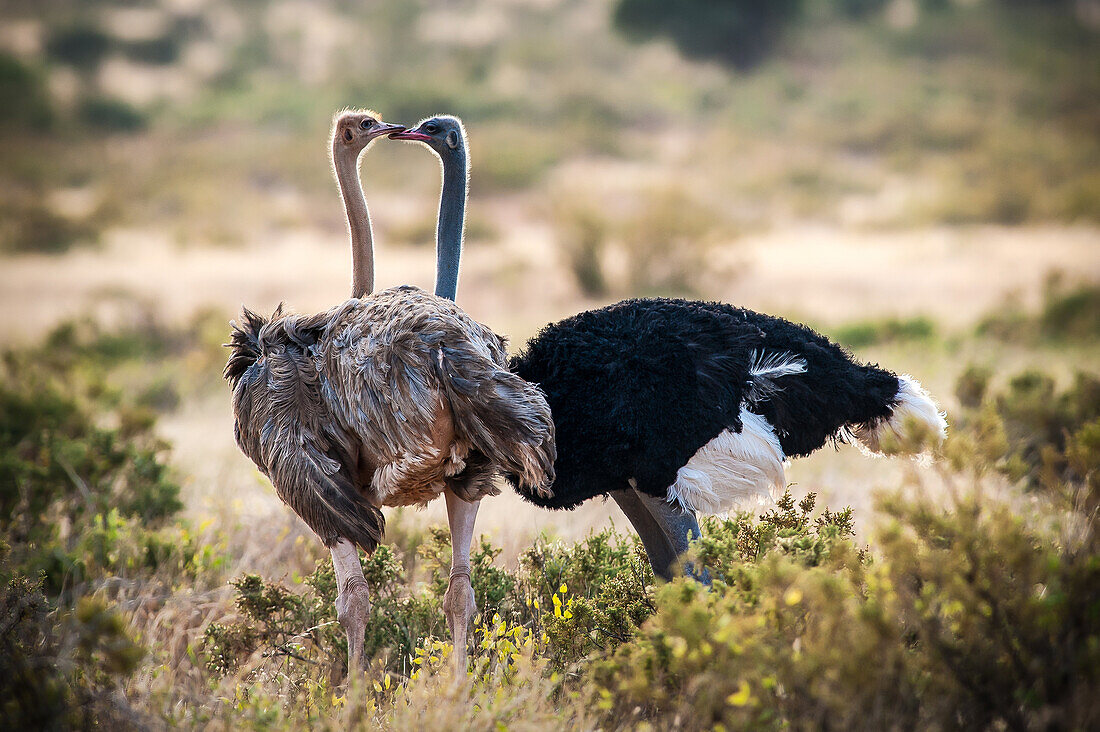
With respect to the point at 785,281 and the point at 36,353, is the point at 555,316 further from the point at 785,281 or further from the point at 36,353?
the point at 36,353

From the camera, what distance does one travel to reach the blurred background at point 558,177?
13.4 m

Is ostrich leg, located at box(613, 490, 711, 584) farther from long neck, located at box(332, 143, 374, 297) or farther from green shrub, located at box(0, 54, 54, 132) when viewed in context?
green shrub, located at box(0, 54, 54, 132)

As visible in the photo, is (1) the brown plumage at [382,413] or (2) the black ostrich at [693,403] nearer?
(1) the brown plumage at [382,413]

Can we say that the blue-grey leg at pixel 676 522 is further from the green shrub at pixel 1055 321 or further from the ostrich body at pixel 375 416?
the green shrub at pixel 1055 321

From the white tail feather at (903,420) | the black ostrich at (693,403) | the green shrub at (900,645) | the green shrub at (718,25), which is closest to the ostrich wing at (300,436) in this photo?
the black ostrich at (693,403)

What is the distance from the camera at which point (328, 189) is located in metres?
26.5

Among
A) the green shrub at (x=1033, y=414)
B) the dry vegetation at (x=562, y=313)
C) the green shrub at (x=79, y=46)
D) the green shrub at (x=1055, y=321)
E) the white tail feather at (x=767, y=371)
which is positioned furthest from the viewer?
the green shrub at (x=79, y=46)

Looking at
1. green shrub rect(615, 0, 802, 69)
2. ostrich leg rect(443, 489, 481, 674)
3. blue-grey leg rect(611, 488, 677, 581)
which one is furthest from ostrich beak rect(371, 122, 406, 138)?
green shrub rect(615, 0, 802, 69)

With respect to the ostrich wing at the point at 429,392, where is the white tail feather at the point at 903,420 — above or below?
above

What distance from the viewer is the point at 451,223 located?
418cm

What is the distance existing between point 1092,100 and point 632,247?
68.0 feet

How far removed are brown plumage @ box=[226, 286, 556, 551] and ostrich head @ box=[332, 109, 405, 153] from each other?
1044mm

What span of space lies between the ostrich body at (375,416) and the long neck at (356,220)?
0.68 metres

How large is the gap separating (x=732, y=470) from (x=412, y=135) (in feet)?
6.00
